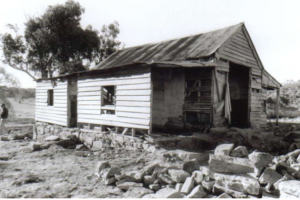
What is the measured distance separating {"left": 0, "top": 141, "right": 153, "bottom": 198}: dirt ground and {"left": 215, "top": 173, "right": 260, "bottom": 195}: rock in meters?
2.13

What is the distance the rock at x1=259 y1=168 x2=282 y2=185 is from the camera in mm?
4464

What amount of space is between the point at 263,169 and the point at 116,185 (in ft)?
10.6

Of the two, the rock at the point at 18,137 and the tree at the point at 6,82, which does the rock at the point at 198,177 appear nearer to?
the rock at the point at 18,137

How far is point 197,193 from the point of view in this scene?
179 inches

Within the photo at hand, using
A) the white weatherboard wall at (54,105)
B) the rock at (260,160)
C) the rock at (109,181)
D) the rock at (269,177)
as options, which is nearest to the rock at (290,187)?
the rock at (269,177)

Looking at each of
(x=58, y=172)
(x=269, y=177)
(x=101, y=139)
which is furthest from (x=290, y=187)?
(x=101, y=139)

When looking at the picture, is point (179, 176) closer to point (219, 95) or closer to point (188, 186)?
point (188, 186)

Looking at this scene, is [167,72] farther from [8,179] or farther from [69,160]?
[8,179]

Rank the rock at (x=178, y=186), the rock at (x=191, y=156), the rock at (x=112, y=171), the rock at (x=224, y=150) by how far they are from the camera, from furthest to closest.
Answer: the rock at (x=191, y=156) → the rock at (x=224, y=150) → the rock at (x=112, y=171) → the rock at (x=178, y=186)

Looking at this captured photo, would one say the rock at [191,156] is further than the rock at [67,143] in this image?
No

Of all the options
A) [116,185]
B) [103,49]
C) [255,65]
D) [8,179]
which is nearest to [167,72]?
[255,65]

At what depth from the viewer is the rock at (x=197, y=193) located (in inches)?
178

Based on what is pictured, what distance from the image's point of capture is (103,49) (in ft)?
93.4

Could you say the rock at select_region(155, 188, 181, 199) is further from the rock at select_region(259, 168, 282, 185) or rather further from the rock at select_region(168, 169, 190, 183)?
the rock at select_region(259, 168, 282, 185)
